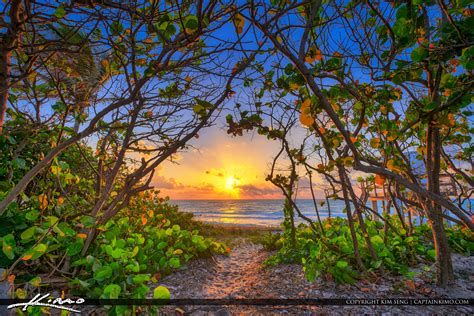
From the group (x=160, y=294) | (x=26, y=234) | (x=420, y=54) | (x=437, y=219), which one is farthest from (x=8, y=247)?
(x=437, y=219)

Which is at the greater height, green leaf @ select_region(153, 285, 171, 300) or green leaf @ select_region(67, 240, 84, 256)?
green leaf @ select_region(67, 240, 84, 256)

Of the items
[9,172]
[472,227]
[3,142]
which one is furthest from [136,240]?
[472,227]

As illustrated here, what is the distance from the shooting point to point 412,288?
2.26m

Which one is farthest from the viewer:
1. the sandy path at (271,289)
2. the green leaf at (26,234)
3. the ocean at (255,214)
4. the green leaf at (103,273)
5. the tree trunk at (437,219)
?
the ocean at (255,214)

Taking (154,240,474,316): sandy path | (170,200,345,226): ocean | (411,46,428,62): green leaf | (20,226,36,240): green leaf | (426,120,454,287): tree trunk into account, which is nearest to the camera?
(411,46,428,62): green leaf

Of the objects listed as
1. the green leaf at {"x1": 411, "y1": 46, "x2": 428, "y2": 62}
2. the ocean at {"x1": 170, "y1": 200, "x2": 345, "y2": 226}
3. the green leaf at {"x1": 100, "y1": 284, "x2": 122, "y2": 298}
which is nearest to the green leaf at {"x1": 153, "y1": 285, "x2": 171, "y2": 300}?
the green leaf at {"x1": 100, "y1": 284, "x2": 122, "y2": 298}

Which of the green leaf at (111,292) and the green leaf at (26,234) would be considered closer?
the green leaf at (26,234)

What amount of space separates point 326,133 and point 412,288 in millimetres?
1793

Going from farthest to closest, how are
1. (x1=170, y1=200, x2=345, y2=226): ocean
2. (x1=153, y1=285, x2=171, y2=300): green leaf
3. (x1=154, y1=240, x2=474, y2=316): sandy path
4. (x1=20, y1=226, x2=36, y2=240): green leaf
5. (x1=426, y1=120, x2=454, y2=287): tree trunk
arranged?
(x1=170, y1=200, x2=345, y2=226): ocean < (x1=426, y1=120, x2=454, y2=287): tree trunk < (x1=154, y1=240, x2=474, y2=316): sandy path < (x1=153, y1=285, x2=171, y2=300): green leaf < (x1=20, y1=226, x2=36, y2=240): green leaf

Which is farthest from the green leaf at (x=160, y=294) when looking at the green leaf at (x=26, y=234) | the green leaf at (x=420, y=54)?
the green leaf at (x=420, y=54)

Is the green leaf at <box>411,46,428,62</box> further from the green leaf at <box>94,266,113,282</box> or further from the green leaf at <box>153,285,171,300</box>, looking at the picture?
the green leaf at <box>94,266,113,282</box>
